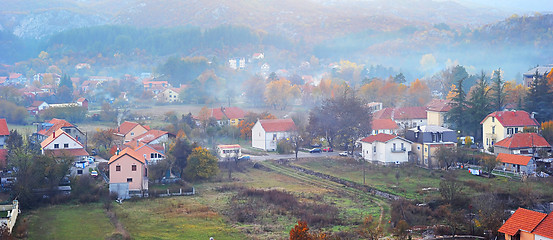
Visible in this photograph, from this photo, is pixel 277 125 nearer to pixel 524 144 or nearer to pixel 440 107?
pixel 440 107

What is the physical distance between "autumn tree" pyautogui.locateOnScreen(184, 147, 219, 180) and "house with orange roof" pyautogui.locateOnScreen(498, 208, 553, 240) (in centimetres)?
1406

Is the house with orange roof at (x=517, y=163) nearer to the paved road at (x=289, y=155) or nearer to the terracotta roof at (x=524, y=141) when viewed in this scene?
the terracotta roof at (x=524, y=141)

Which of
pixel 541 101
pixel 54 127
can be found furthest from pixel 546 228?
pixel 54 127

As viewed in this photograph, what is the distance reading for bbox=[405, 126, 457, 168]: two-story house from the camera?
31.0 m

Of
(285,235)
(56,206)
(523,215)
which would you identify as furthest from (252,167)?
(523,215)

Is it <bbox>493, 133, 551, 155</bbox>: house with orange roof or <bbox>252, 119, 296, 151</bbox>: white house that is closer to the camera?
<bbox>493, 133, 551, 155</bbox>: house with orange roof

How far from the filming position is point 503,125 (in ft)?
107

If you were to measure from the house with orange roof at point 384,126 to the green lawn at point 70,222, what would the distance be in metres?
20.7

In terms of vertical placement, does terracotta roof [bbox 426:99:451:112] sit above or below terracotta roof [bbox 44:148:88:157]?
above

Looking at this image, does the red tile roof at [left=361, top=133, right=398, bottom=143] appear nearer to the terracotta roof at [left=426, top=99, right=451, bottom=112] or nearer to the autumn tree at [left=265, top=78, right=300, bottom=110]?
the terracotta roof at [left=426, top=99, right=451, bottom=112]

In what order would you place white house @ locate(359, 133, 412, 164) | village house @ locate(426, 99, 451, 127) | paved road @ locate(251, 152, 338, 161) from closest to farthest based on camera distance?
white house @ locate(359, 133, 412, 164), paved road @ locate(251, 152, 338, 161), village house @ locate(426, 99, 451, 127)

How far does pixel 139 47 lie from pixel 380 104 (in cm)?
7832

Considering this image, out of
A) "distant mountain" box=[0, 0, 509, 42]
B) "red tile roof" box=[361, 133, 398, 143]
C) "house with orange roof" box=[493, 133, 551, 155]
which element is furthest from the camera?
"distant mountain" box=[0, 0, 509, 42]

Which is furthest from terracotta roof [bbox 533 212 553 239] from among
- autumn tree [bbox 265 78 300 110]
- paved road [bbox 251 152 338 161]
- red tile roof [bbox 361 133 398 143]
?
autumn tree [bbox 265 78 300 110]
